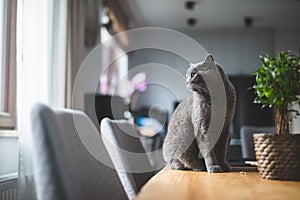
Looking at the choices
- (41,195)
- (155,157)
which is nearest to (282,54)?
(41,195)

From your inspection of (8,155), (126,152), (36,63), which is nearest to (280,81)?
(126,152)

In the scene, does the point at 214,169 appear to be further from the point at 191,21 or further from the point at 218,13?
the point at 191,21

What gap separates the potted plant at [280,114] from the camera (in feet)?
3.62

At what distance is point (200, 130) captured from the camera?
1403mm

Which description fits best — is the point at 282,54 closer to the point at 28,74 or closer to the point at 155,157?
the point at 28,74

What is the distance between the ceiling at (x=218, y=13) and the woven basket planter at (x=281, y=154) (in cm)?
452

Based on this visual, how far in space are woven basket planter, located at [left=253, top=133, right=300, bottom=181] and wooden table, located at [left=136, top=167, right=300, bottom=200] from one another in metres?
0.04

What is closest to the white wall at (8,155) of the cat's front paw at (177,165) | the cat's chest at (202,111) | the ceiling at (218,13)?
the cat's front paw at (177,165)

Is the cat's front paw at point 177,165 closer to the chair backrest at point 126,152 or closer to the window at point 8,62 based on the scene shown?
the chair backrest at point 126,152

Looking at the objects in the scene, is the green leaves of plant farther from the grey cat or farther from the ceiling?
the ceiling

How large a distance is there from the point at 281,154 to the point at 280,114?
0.37 feet

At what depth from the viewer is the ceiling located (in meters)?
5.56

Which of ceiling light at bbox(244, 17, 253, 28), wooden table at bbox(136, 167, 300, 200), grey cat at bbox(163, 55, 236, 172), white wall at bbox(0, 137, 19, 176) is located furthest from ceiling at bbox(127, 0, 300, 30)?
wooden table at bbox(136, 167, 300, 200)

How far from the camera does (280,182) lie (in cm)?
108
